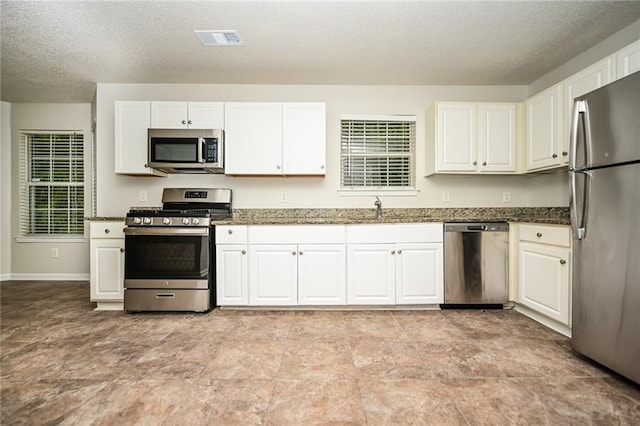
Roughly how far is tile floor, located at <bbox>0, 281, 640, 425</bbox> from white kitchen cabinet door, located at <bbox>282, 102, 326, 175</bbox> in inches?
58.3

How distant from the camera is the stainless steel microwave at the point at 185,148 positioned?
10.2 ft

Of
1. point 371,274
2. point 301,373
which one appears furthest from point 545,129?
point 301,373

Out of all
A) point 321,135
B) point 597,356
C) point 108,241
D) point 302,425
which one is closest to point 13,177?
point 108,241

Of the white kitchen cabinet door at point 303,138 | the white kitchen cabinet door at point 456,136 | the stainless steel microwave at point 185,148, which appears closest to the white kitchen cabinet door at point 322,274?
the white kitchen cabinet door at point 303,138

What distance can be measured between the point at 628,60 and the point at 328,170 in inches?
98.3

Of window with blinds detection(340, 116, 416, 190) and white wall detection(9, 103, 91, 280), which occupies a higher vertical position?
window with blinds detection(340, 116, 416, 190)

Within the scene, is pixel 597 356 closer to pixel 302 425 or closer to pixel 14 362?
pixel 302 425

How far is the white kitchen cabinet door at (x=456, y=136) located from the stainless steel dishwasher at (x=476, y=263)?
0.70 metres

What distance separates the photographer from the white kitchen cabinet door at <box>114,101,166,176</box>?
10.5 feet

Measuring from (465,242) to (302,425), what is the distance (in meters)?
2.22

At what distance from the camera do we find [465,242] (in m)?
2.93

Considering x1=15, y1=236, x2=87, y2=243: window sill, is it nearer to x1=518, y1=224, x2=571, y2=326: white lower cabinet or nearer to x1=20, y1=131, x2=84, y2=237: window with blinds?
x1=20, y1=131, x2=84, y2=237: window with blinds

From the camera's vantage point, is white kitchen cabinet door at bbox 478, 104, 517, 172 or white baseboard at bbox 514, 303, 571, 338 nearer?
white baseboard at bbox 514, 303, 571, 338

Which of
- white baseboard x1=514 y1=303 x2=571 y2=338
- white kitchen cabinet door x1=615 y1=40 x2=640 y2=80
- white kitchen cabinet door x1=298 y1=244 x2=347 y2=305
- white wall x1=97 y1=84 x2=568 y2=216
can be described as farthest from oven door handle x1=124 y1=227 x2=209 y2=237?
white kitchen cabinet door x1=615 y1=40 x2=640 y2=80
